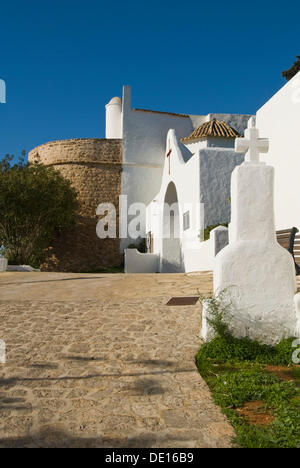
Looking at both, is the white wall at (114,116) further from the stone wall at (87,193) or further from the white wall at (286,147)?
the white wall at (286,147)

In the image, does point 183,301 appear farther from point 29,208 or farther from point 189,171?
point 29,208

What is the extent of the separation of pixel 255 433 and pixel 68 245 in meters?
22.2

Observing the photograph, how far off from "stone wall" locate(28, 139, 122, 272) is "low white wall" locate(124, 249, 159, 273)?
5.49 m

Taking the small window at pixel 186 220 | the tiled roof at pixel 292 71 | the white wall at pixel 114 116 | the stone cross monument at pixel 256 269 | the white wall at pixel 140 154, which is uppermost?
the tiled roof at pixel 292 71

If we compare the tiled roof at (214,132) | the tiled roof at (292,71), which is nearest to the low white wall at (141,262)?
the tiled roof at (214,132)

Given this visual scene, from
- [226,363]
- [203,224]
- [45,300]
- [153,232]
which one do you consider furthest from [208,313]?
[153,232]

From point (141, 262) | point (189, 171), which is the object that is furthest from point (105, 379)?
point (141, 262)

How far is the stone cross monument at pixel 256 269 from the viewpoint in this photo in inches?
181

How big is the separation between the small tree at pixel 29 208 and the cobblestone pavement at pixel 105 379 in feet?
42.8

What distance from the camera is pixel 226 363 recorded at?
13.8 ft

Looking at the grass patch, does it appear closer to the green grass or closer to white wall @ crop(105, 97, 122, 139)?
the green grass

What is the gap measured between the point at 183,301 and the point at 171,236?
10966mm

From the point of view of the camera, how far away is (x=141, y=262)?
1880cm

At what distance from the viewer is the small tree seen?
1877cm
